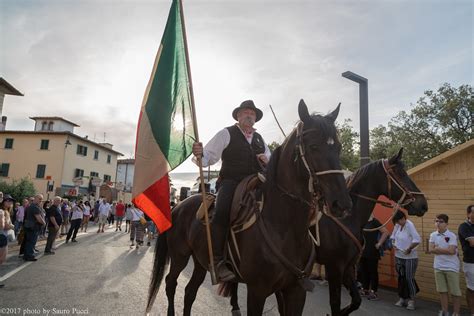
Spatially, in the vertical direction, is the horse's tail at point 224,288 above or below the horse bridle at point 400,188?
below

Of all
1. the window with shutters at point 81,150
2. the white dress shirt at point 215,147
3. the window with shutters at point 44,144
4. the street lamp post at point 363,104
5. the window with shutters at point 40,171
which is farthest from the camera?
the window with shutters at point 81,150

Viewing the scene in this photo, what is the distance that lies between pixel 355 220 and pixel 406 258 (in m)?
3.07

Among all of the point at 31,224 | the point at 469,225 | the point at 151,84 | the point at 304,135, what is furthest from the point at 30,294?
the point at 469,225

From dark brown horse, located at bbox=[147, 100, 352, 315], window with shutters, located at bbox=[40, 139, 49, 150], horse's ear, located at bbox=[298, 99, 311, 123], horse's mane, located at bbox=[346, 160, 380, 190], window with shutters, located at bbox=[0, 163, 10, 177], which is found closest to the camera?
dark brown horse, located at bbox=[147, 100, 352, 315]

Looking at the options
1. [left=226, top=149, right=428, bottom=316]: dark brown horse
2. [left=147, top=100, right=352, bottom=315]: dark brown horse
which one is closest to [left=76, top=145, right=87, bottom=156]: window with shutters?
[left=226, top=149, right=428, bottom=316]: dark brown horse

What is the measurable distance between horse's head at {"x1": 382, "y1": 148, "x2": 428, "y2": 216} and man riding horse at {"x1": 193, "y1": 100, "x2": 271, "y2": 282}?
2.92m

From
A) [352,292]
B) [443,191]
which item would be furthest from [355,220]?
[443,191]

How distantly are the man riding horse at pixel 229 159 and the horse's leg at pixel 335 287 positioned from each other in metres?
2.17

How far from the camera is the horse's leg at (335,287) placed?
184 inches

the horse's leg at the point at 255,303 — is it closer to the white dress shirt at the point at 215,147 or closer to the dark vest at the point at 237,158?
the dark vest at the point at 237,158

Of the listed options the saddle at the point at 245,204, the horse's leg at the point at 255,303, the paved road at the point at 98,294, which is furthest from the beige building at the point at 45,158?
the horse's leg at the point at 255,303

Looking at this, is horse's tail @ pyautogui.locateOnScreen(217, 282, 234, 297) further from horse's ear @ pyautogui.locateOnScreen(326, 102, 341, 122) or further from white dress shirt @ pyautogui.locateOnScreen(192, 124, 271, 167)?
horse's ear @ pyautogui.locateOnScreen(326, 102, 341, 122)

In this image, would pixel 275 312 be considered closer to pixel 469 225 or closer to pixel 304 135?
pixel 469 225

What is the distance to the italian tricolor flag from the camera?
12.9 feet
